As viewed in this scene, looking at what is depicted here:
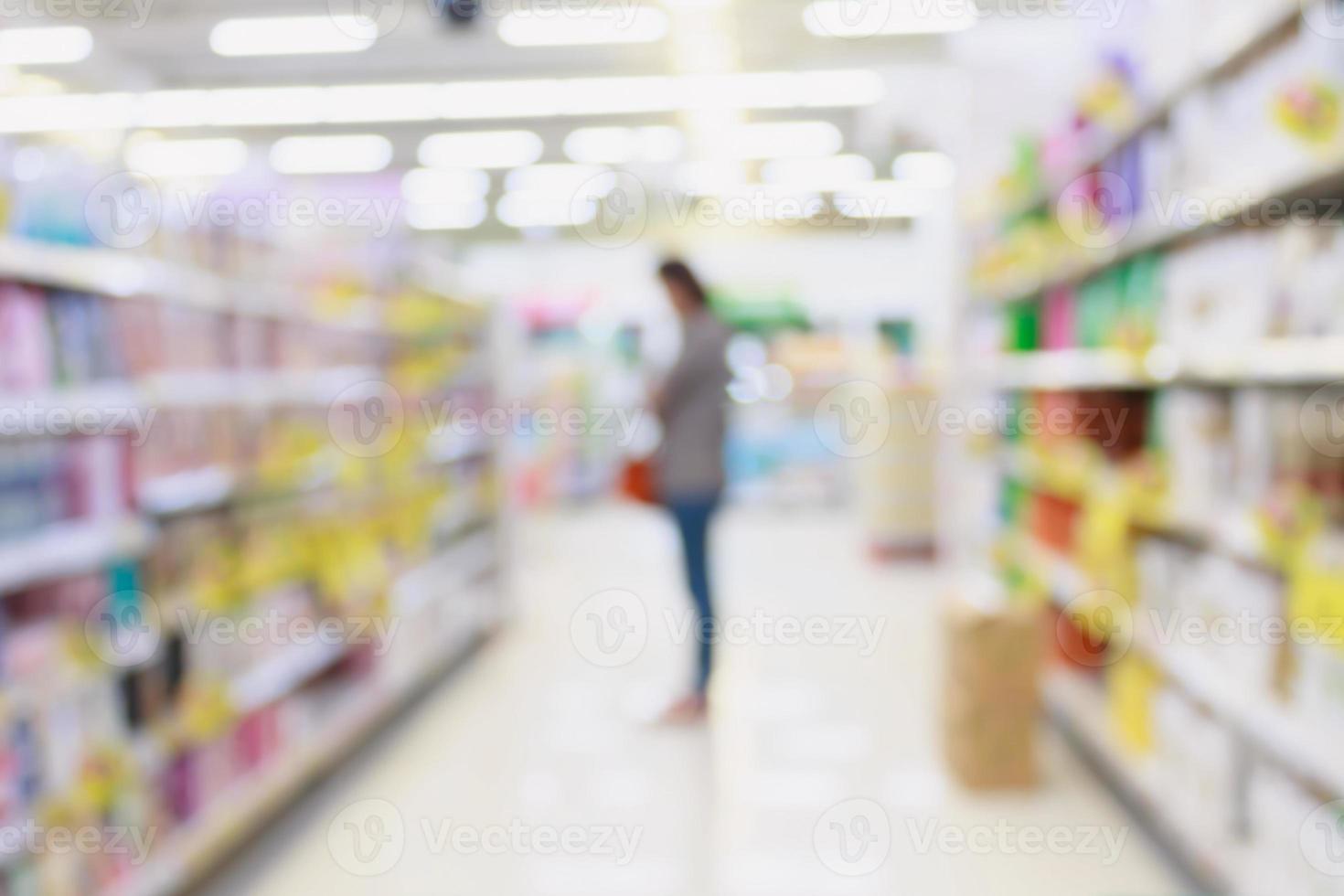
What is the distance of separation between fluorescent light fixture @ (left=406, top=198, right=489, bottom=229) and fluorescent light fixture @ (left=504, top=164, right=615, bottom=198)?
105 cm

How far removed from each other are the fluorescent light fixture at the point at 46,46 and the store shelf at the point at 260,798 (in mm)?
5306

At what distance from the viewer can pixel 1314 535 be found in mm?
2027

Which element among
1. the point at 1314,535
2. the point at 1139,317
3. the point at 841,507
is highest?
the point at 1139,317

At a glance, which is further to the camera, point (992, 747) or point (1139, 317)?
point (992, 747)

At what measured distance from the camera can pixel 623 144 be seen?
9602 millimetres

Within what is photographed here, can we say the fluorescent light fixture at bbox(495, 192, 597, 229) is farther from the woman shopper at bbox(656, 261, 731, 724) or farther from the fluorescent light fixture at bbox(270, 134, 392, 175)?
the woman shopper at bbox(656, 261, 731, 724)

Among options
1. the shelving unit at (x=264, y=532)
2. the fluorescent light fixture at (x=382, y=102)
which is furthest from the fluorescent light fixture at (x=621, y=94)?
the shelving unit at (x=264, y=532)

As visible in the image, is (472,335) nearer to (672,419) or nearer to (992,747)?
(672,419)

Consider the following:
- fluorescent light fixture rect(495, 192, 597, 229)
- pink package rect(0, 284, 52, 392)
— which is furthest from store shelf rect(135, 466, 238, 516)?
fluorescent light fixture rect(495, 192, 597, 229)

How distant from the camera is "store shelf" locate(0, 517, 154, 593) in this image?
6.50 ft

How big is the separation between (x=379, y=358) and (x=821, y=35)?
175 inches

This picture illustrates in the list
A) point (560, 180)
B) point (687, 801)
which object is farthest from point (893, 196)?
point (687, 801)

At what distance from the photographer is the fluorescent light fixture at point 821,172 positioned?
1018 cm

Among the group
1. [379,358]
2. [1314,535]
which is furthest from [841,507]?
[1314,535]
